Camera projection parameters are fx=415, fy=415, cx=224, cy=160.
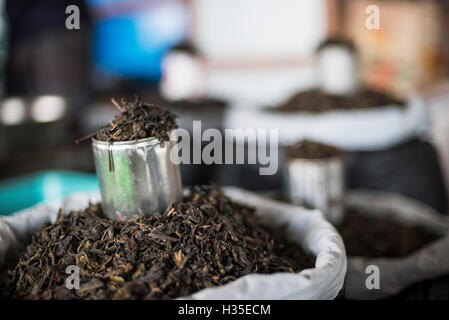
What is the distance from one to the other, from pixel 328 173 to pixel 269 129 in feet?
1.93

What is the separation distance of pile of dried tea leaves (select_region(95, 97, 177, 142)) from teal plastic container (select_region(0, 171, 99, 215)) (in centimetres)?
85

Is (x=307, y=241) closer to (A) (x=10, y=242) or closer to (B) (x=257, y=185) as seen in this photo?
(A) (x=10, y=242)

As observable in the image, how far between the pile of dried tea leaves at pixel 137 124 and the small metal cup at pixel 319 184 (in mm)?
567

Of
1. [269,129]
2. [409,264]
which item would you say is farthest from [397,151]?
[409,264]

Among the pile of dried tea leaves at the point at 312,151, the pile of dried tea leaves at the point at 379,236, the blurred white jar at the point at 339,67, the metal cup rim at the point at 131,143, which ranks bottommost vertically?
the pile of dried tea leaves at the point at 379,236

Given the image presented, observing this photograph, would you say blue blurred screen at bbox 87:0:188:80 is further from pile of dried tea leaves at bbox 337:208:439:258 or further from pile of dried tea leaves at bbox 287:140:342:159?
pile of dried tea leaves at bbox 337:208:439:258

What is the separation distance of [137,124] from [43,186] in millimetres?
1109

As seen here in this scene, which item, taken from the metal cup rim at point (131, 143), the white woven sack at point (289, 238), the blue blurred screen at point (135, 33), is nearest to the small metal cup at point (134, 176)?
the metal cup rim at point (131, 143)

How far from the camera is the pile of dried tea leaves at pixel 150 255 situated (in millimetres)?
715

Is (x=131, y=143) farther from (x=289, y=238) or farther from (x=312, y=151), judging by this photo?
(x=312, y=151)

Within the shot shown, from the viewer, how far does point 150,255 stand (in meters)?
0.76

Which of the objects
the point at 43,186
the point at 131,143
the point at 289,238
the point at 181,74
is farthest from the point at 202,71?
the point at 131,143

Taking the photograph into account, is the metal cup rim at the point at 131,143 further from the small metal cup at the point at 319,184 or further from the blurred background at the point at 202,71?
the blurred background at the point at 202,71

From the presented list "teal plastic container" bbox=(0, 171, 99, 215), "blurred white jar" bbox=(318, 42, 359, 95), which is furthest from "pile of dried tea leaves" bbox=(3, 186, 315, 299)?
"blurred white jar" bbox=(318, 42, 359, 95)
